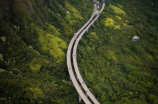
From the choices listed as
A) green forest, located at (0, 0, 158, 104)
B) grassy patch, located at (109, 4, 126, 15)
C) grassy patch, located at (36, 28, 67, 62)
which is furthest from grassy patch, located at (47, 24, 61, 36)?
grassy patch, located at (109, 4, 126, 15)

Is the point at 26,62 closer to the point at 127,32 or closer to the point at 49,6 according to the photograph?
the point at 49,6

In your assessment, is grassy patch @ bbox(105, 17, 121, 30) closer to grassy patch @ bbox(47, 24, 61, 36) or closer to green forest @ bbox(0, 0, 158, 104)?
green forest @ bbox(0, 0, 158, 104)

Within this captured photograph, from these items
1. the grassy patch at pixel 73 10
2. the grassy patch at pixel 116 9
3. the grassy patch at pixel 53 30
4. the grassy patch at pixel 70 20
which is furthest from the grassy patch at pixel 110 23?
the grassy patch at pixel 53 30

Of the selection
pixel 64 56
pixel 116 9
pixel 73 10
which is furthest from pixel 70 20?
pixel 116 9

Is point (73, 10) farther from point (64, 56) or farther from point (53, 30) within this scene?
point (64, 56)

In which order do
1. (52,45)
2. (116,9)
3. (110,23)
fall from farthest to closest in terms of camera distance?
(116,9), (110,23), (52,45)

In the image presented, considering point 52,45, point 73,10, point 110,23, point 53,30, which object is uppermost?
point 73,10

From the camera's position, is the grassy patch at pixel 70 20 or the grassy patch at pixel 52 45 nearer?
the grassy patch at pixel 52 45

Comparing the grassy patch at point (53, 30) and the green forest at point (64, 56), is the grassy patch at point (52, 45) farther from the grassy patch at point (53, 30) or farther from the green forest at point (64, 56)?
the grassy patch at point (53, 30)
